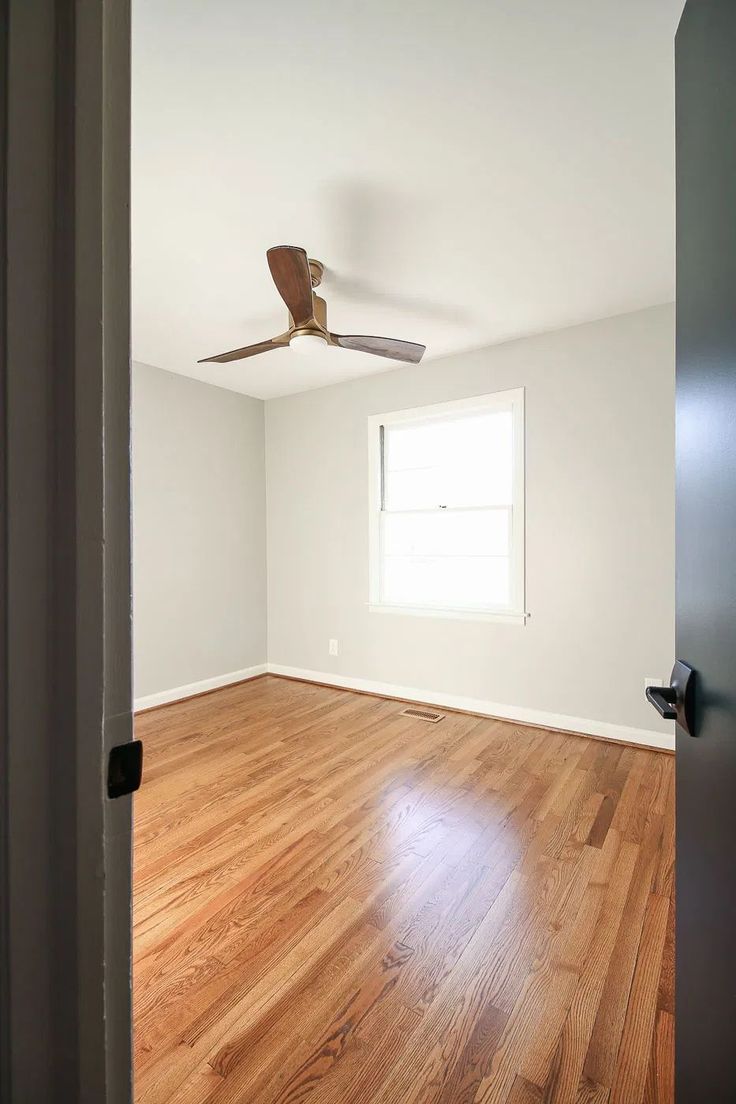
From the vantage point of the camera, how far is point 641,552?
9.55 ft

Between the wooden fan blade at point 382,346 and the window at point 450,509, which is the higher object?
the wooden fan blade at point 382,346

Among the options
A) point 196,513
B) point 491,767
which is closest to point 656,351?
point 491,767

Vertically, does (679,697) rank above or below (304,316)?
below

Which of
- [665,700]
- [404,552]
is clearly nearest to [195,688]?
[404,552]

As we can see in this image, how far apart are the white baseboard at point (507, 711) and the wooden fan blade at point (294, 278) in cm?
266

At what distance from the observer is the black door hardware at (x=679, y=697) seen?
747 mm

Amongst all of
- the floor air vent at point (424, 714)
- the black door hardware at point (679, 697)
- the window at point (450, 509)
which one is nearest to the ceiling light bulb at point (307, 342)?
the window at point (450, 509)

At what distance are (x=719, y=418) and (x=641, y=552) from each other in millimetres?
2542

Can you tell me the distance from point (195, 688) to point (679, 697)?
3.83 meters

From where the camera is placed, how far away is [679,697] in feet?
2.57

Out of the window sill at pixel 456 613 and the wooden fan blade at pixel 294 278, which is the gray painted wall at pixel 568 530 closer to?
the window sill at pixel 456 613

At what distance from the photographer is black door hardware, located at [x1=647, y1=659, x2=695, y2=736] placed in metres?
0.75

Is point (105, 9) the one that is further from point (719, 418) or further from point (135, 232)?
point (135, 232)

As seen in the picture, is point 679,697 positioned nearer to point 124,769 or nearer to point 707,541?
point 707,541
